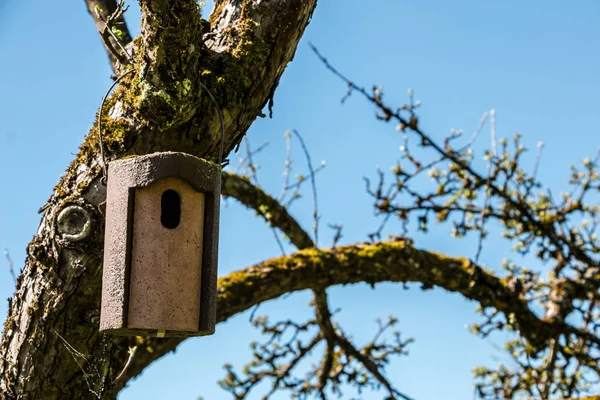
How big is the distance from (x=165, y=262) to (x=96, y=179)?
72 centimetres

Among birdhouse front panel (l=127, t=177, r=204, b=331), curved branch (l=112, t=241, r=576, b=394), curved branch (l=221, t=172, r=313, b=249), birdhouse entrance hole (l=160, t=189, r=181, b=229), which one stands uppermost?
curved branch (l=221, t=172, r=313, b=249)

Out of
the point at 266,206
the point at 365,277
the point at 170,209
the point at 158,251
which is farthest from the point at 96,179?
the point at 266,206

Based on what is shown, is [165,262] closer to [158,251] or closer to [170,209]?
[158,251]

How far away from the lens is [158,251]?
Answer: 2.79m

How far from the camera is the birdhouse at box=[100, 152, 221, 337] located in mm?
2758

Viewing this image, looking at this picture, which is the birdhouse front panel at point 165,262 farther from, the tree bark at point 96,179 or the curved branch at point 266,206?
the curved branch at point 266,206

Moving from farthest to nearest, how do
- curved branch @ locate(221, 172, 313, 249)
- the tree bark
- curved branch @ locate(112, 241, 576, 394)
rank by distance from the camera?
curved branch @ locate(221, 172, 313, 249) < curved branch @ locate(112, 241, 576, 394) < the tree bark

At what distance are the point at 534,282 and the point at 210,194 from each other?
3.92 meters

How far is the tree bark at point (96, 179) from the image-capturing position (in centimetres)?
326

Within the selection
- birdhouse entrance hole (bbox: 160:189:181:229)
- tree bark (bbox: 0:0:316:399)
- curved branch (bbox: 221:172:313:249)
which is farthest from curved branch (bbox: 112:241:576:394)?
birdhouse entrance hole (bbox: 160:189:181:229)

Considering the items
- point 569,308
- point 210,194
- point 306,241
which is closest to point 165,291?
point 210,194

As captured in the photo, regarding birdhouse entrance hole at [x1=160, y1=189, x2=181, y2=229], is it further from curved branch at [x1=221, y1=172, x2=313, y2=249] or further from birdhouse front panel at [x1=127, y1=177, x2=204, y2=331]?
curved branch at [x1=221, y1=172, x2=313, y2=249]

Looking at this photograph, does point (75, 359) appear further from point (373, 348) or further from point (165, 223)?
point (373, 348)

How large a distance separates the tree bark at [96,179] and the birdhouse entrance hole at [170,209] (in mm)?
393
